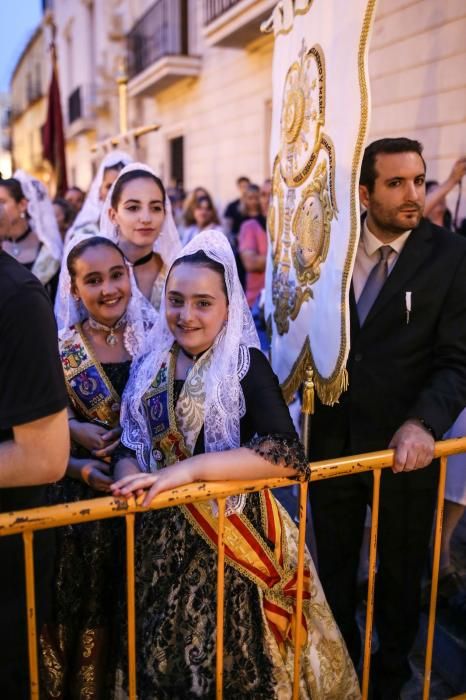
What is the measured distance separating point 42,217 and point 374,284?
9.26ft

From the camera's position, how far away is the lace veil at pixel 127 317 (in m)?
2.36

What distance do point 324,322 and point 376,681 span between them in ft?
4.45

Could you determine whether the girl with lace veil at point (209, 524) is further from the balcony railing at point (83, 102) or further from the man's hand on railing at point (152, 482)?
the balcony railing at point (83, 102)

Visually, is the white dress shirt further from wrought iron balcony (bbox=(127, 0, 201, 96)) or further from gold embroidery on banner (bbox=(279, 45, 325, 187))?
wrought iron balcony (bbox=(127, 0, 201, 96))

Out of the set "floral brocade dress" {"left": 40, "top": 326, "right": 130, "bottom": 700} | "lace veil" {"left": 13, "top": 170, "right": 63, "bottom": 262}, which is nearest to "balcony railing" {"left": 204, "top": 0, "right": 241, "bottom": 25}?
"lace veil" {"left": 13, "top": 170, "right": 63, "bottom": 262}

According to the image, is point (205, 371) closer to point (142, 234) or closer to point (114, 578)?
point (114, 578)

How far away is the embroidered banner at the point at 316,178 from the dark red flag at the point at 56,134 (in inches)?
230

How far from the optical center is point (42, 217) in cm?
443

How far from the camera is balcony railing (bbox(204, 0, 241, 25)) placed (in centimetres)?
943

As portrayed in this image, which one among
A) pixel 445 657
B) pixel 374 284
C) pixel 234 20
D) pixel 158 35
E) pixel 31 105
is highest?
pixel 31 105

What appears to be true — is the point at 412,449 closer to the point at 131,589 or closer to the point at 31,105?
the point at 131,589

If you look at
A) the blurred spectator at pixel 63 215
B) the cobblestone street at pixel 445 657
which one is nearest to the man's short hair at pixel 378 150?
the cobblestone street at pixel 445 657

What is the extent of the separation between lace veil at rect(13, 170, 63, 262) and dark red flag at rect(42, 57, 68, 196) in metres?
3.81

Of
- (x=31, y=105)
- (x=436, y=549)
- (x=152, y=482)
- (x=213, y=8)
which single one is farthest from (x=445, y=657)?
(x=31, y=105)
